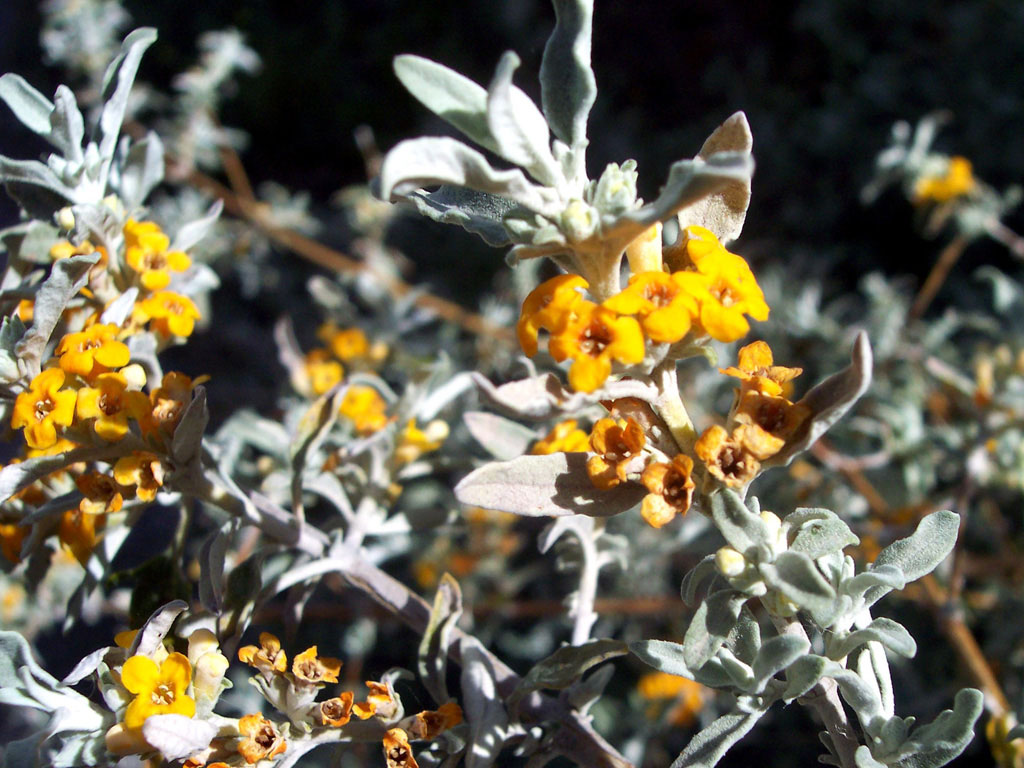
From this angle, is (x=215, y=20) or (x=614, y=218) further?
(x=215, y=20)

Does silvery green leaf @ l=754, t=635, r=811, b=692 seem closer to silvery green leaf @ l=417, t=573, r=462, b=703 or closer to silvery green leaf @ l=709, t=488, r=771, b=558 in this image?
silvery green leaf @ l=709, t=488, r=771, b=558

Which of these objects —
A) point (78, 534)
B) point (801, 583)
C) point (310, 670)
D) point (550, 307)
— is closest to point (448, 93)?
point (550, 307)

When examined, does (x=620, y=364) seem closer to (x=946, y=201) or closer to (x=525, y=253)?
(x=525, y=253)

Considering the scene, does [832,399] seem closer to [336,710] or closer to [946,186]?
[336,710]

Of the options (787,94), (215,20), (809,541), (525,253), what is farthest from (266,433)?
(215,20)

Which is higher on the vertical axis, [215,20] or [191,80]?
[215,20]

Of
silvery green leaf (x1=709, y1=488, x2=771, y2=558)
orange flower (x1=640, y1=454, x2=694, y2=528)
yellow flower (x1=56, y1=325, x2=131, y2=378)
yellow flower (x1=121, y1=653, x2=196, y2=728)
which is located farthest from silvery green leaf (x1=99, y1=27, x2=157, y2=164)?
silvery green leaf (x1=709, y1=488, x2=771, y2=558)

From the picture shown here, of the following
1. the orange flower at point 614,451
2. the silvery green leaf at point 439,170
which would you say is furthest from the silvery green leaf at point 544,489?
the silvery green leaf at point 439,170
